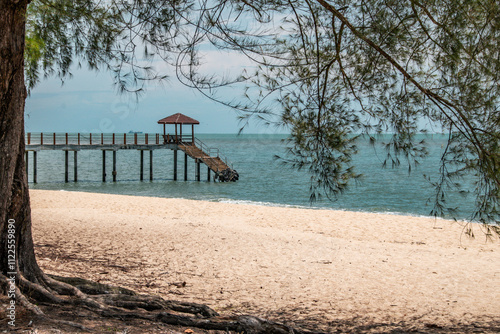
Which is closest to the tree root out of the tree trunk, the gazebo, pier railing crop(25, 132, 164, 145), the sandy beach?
the tree trunk

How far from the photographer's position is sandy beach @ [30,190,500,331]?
565cm

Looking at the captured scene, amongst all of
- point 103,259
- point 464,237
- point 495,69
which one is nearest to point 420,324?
point 495,69

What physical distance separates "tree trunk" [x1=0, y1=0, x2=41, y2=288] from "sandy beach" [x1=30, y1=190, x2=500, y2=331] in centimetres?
204

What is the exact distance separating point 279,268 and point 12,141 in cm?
472

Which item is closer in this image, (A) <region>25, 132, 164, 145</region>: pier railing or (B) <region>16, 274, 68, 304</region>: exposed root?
(B) <region>16, 274, 68, 304</region>: exposed root

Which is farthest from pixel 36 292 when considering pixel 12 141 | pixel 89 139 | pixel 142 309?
pixel 89 139

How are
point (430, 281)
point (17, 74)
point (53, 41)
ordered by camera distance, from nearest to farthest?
point (17, 74)
point (53, 41)
point (430, 281)

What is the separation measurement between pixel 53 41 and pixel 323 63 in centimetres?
352

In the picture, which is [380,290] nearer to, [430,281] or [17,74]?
[430,281]

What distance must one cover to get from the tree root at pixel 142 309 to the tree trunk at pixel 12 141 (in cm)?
31

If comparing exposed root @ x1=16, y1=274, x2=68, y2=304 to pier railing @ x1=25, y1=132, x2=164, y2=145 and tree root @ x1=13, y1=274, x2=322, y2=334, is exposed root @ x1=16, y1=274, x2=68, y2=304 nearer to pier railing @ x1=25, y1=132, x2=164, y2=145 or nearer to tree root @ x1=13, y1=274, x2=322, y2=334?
tree root @ x1=13, y1=274, x2=322, y2=334

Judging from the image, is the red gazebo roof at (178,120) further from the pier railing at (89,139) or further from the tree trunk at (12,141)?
the tree trunk at (12,141)

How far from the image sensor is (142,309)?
13.5 feet

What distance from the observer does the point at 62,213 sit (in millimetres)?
11062
